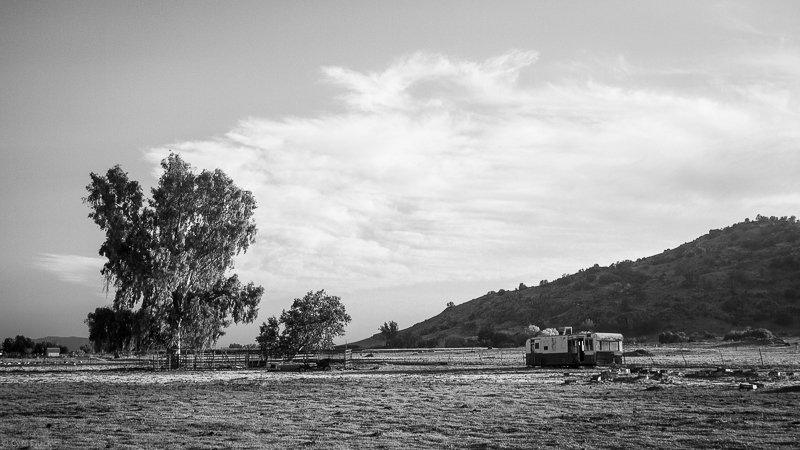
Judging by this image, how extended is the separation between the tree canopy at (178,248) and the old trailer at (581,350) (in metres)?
24.0

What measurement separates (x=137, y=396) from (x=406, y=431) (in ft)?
49.0

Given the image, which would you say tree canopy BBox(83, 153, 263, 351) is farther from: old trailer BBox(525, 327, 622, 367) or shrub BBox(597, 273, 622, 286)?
shrub BBox(597, 273, 622, 286)

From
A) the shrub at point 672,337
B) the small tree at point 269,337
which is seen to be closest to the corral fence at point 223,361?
the small tree at point 269,337

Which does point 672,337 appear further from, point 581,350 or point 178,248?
point 178,248

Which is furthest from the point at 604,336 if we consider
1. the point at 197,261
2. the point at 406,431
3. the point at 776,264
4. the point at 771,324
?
the point at 776,264

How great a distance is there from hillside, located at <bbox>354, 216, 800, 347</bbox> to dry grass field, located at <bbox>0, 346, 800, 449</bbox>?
93.4 metres

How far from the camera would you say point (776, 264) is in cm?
12825

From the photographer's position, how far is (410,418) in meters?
19.0

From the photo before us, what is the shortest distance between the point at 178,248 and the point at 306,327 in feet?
41.7

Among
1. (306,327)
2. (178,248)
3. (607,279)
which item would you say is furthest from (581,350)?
(607,279)

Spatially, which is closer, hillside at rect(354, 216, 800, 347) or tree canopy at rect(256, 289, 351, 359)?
tree canopy at rect(256, 289, 351, 359)

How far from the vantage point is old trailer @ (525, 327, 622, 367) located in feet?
178

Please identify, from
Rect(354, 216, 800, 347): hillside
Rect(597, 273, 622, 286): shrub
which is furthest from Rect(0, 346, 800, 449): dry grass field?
Rect(597, 273, 622, 286): shrub

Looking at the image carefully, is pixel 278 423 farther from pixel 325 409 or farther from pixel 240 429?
pixel 325 409
